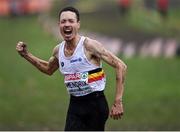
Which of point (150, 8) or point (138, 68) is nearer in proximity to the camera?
point (138, 68)

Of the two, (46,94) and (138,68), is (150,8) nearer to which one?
(138,68)

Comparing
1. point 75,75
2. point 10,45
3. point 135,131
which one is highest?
point 75,75

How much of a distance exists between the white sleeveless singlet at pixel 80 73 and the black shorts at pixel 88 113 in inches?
3.5

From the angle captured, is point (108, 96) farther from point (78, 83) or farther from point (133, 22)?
point (133, 22)

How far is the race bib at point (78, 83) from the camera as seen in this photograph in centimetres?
696

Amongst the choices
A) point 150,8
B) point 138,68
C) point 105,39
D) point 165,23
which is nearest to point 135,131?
point 138,68

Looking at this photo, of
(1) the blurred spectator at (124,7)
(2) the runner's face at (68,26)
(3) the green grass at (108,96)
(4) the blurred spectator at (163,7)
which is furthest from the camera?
(1) the blurred spectator at (124,7)

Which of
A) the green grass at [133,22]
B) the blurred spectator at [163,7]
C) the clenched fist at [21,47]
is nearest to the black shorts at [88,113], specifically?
the clenched fist at [21,47]

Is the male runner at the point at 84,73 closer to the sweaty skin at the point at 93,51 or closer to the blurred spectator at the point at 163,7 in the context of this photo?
the sweaty skin at the point at 93,51

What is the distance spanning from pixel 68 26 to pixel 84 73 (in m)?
0.58

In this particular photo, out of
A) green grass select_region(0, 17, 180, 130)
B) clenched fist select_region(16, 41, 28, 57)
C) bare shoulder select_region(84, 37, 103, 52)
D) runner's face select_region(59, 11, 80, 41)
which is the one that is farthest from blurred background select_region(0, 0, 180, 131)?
runner's face select_region(59, 11, 80, 41)

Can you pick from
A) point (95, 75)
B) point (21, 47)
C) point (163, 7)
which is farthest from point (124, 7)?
point (95, 75)

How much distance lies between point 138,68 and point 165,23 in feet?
28.0

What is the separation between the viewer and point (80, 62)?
692cm
